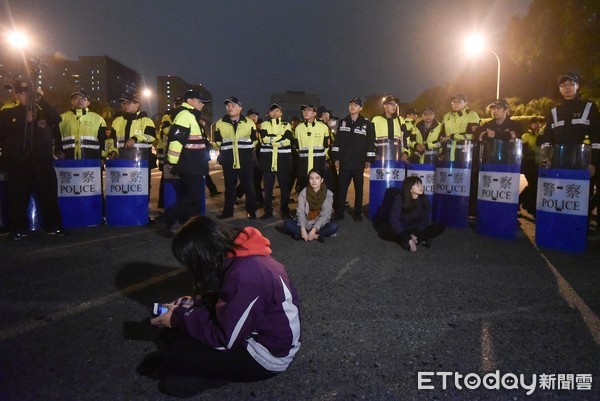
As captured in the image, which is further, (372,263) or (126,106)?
(126,106)

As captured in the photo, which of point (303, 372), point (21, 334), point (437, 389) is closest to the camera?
point (437, 389)

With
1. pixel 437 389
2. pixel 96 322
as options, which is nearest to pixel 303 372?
pixel 437 389

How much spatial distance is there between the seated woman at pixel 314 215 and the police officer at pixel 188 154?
1.50 meters

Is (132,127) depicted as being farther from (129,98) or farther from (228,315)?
(228,315)

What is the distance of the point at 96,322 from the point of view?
3.86 meters

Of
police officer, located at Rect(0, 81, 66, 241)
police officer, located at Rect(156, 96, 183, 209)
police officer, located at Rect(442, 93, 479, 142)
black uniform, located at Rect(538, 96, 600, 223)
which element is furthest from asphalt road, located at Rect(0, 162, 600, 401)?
police officer, located at Rect(156, 96, 183, 209)

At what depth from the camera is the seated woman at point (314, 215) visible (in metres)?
7.00

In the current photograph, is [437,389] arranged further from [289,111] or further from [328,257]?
[289,111]

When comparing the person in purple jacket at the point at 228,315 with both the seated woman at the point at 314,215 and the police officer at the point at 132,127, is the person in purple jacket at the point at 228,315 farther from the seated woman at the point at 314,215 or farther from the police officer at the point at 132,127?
the police officer at the point at 132,127

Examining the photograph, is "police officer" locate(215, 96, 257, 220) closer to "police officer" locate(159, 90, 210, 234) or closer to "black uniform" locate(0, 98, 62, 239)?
"police officer" locate(159, 90, 210, 234)

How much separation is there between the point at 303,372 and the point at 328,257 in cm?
302

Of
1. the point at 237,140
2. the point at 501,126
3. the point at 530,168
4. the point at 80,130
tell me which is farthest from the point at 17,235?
the point at 530,168

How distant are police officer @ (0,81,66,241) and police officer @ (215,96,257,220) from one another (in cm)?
293

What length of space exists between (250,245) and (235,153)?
21.1 feet
